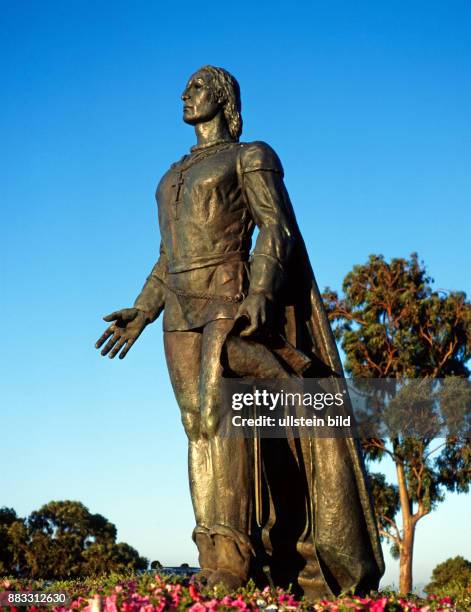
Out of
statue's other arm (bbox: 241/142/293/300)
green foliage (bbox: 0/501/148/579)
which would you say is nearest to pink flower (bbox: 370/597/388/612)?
statue's other arm (bbox: 241/142/293/300)

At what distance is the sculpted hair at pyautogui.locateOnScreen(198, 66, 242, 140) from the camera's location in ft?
24.1

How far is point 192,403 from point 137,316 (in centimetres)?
105

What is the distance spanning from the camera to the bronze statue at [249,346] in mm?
6535

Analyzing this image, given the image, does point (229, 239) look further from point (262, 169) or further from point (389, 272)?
point (389, 272)

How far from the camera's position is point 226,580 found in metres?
5.93

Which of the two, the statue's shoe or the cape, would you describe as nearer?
the statue's shoe

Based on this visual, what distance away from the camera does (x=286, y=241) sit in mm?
6832

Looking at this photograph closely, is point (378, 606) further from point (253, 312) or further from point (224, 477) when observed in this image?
point (253, 312)

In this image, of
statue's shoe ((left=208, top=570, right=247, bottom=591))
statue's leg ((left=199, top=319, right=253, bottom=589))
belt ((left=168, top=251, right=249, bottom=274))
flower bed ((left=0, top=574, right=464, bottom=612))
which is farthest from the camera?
belt ((left=168, top=251, right=249, bottom=274))

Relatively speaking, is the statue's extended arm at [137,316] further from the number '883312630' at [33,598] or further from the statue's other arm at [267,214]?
the number '883312630' at [33,598]

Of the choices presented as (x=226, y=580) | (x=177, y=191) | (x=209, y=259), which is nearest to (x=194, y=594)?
(x=226, y=580)

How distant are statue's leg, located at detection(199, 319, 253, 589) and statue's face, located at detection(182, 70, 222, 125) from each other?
5.36 feet

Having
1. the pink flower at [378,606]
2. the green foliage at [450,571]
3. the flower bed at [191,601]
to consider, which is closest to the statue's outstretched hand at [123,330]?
the flower bed at [191,601]

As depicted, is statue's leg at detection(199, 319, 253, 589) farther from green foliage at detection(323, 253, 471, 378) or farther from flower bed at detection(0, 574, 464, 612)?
green foliage at detection(323, 253, 471, 378)
